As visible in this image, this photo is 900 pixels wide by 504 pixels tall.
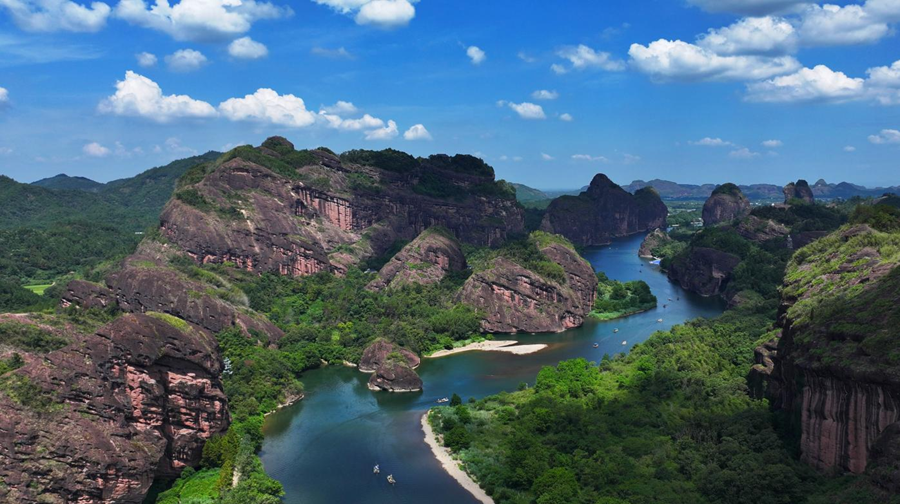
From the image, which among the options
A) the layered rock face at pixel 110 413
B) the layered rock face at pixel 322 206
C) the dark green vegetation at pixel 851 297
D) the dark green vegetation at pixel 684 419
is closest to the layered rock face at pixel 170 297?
the layered rock face at pixel 322 206

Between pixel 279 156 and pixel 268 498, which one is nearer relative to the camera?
pixel 268 498

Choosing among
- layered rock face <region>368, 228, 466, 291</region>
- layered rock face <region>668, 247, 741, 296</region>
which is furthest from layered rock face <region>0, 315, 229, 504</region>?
layered rock face <region>668, 247, 741, 296</region>

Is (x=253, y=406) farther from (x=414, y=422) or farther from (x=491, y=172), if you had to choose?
(x=491, y=172)

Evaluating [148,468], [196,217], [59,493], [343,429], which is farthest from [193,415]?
[196,217]

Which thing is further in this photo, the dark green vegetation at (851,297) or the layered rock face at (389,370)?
the layered rock face at (389,370)

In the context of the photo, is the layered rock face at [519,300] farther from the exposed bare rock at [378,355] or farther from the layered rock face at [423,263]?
the exposed bare rock at [378,355]

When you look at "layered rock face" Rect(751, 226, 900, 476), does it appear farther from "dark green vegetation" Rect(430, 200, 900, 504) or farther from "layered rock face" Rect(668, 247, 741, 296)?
"layered rock face" Rect(668, 247, 741, 296)
